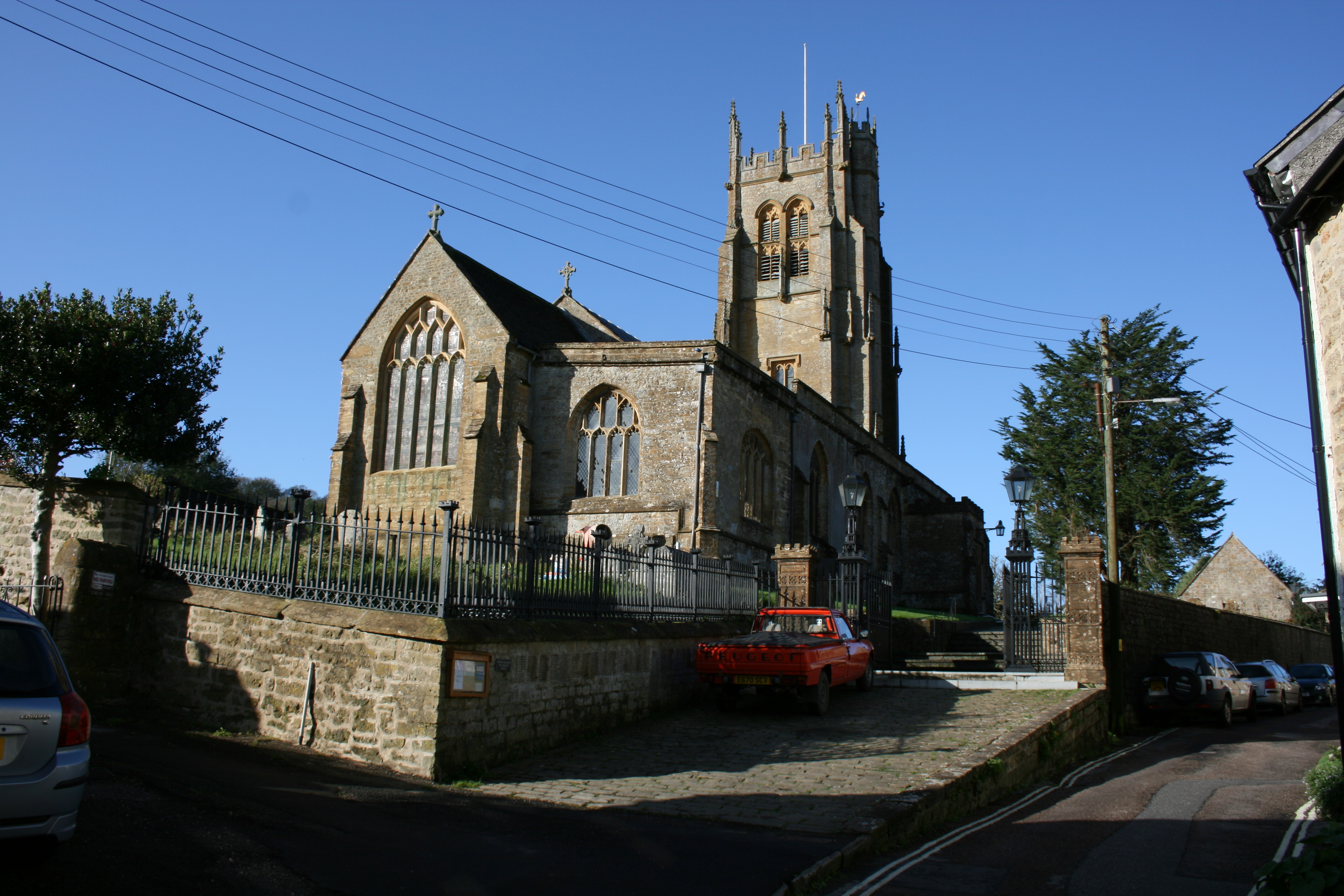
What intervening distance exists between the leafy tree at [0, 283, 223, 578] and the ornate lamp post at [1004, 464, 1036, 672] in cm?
1612

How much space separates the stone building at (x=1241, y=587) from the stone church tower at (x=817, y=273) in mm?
17978

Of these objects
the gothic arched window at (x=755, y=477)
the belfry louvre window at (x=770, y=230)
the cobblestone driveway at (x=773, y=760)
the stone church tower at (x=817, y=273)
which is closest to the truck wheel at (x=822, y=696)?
the cobblestone driveway at (x=773, y=760)

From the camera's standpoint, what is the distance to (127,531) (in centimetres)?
1262

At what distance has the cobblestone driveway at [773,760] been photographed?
28.1 ft

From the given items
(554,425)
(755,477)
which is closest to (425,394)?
Answer: (554,425)

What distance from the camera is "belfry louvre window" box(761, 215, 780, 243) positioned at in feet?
164

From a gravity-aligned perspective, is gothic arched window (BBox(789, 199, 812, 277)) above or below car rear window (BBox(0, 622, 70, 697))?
above

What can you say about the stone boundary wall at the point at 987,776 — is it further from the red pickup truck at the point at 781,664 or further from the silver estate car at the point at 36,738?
the silver estate car at the point at 36,738

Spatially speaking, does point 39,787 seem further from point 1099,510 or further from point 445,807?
point 1099,510

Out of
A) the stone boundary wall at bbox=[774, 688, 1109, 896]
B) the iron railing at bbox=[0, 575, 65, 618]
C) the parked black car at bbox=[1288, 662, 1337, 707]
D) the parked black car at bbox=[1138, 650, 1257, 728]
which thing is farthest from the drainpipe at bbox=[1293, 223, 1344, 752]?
the parked black car at bbox=[1288, 662, 1337, 707]

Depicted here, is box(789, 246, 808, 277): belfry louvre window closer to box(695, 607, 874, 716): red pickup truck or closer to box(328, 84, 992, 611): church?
box(328, 84, 992, 611): church

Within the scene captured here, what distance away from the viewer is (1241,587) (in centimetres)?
4894

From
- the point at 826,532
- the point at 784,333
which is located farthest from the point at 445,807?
the point at 784,333

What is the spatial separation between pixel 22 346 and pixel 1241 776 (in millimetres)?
20061
